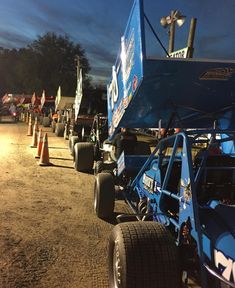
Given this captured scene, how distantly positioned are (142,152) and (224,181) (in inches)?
174

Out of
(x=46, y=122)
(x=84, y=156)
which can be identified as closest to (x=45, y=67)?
(x=46, y=122)

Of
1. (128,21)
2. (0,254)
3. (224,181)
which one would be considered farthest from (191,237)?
(128,21)

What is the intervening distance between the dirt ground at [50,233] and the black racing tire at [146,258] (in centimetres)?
98

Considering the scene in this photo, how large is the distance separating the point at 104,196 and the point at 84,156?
14.5ft

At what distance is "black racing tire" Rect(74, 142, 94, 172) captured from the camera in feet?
34.7

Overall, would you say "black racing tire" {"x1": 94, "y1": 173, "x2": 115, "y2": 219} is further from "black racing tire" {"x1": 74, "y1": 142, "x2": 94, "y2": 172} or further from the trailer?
"black racing tire" {"x1": 74, "y1": 142, "x2": 94, "y2": 172}

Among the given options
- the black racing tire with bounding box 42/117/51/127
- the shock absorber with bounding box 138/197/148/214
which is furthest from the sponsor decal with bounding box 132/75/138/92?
the black racing tire with bounding box 42/117/51/127

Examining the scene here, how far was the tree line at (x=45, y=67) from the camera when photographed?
77.4 meters

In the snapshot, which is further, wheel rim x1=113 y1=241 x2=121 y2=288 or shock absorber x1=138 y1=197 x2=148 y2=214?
shock absorber x1=138 y1=197 x2=148 y2=214

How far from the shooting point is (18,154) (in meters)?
13.4

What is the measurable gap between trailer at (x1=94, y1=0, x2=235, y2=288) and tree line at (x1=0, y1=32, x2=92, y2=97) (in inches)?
2706

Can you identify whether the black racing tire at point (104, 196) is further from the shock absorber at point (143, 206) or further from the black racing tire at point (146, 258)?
the black racing tire at point (146, 258)

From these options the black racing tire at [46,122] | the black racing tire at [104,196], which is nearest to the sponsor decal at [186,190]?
the black racing tire at [104,196]

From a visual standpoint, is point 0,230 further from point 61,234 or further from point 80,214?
point 80,214
